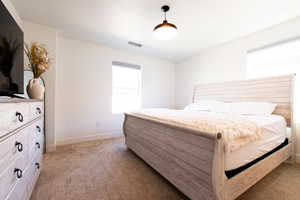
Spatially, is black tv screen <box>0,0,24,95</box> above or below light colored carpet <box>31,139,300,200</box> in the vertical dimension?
above

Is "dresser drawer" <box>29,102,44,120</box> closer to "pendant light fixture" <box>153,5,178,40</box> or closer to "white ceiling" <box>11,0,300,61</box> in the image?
"white ceiling" <box>11,0,300,61</box>

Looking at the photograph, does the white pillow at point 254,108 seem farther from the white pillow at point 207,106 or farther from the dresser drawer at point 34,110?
the dresser drawer at point 34,110

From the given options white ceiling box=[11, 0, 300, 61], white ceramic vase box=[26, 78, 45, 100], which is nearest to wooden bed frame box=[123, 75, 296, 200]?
white ceiling box=[11, 0, 300, 61]

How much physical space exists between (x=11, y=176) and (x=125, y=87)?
316 centimetres

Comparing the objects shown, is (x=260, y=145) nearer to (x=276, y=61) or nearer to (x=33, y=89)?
(x=276, y=61)

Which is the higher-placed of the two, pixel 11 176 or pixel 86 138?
pixel 11 176

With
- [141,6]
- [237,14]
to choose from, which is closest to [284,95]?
[237,14]

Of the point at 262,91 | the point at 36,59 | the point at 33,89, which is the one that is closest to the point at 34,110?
the point at 33,89

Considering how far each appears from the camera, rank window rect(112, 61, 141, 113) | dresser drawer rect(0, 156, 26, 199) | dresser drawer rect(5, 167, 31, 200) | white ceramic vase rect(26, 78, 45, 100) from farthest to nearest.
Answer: window rect(112, 61, 141, 113), white ceramic vase rect(26, 78, 45, 100), dresser drawer rect(5, 167, 31, 200), dresser drawer rect(0, 156, 26, 199)

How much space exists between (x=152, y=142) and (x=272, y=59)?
2921 millimetres

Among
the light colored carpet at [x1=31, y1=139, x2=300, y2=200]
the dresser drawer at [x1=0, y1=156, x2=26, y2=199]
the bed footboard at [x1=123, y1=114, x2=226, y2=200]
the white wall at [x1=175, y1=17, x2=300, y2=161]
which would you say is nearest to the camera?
the dresser drawer at [x1=0, y1=156, x2=26, y2=199]

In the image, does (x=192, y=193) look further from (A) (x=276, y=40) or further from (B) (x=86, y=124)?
(A) (x=276, y=40)

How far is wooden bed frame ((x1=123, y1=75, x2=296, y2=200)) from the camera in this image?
1.04 m

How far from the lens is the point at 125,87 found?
3857 mm
